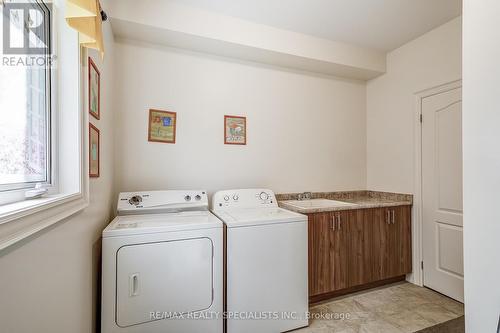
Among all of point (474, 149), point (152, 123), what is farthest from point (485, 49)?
point (152, 123)

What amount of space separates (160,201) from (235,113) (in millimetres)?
1206

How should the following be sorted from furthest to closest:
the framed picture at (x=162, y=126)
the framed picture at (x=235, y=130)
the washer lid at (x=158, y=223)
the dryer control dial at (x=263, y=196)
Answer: the framed picture at (x=235, y=130)
the dryer control dial at (x=263, y=196)
the framed picture at (x=162, y=126)
the washer lid at (x=158, y=223)

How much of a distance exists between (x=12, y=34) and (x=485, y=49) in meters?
2.09

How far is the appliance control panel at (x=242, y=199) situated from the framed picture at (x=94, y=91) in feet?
3.86

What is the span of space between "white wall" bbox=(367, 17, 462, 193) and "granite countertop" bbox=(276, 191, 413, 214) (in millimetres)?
92

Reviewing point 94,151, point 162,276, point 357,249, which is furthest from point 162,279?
point 357,249

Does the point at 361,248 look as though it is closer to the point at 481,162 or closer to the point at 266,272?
the point at 266,272

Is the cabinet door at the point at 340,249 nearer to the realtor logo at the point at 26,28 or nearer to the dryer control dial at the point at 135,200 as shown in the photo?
the dryer control dial at the point at 135,200

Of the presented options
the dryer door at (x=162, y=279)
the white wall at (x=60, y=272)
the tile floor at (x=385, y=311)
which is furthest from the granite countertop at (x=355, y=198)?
the white wall at (x=60, y=272)

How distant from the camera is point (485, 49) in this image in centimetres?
113

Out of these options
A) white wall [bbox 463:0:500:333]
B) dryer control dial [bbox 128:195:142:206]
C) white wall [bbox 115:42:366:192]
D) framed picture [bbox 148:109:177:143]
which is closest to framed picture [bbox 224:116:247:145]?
white wall [bbox 115:42:366:192]

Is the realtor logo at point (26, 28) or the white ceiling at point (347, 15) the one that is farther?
the white ceiling at point (347, 15)

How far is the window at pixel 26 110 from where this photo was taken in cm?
80

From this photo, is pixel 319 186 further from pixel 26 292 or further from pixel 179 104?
pixel 26 292
